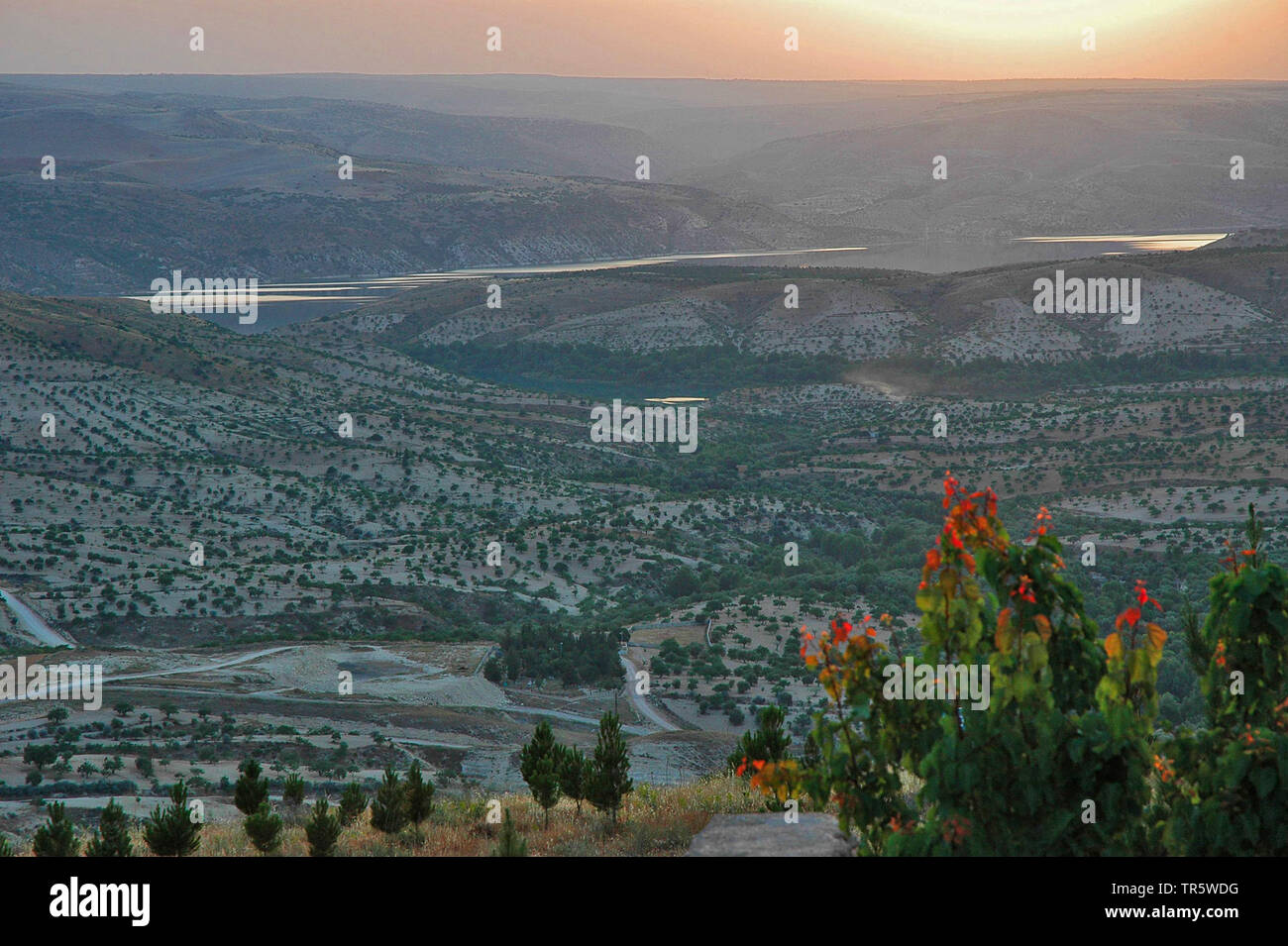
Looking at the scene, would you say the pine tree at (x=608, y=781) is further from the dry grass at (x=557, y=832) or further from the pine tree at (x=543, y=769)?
the pine tree at (x=543, y=769)

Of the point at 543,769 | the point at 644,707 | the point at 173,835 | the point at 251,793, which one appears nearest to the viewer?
the point at 173,835

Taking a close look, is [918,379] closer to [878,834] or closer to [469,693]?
[469,693]

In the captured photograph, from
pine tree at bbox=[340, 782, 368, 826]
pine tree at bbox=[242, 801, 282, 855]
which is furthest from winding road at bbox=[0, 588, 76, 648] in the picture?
pine tree at bbox=[242, 801, 282, 855]

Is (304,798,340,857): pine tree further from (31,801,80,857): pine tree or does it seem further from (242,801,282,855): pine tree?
(31,801,80,857): pine tree

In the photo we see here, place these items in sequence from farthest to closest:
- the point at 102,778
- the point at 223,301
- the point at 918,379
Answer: the point at 223,301 < the point at 918,379 < the point at 102,778

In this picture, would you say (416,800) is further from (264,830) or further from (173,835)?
(173,835)

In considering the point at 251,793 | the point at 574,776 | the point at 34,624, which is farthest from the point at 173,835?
the point at 34,624

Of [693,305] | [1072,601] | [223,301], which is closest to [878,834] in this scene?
[1072,601]
